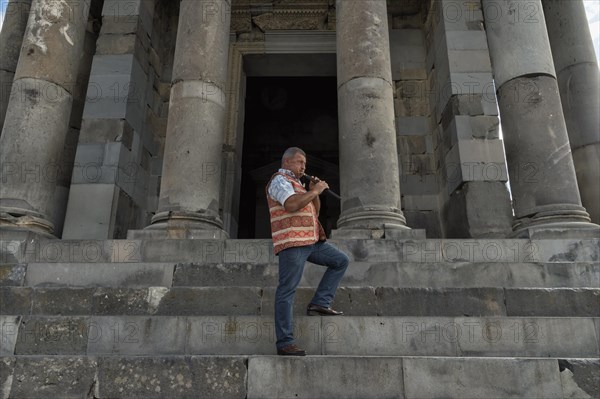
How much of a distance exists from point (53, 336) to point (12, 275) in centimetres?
200

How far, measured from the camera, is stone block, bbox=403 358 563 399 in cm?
456

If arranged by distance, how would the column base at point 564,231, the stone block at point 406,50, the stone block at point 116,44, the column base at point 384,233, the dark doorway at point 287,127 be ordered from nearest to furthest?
the column base at point 564,231
the column base at point 384,233
the stone block at point 116,44
the stone block at point 406,50
the dark doorway at point 287,127

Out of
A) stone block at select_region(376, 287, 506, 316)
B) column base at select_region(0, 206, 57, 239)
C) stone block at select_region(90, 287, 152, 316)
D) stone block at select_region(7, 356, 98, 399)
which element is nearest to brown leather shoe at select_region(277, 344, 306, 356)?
stone block at select_region(376, 287, 506, 316)

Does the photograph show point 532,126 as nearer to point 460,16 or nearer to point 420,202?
point 420,202

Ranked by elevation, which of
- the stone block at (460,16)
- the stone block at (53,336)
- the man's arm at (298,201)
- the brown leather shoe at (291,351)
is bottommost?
the brown leather shoe at (291,351)

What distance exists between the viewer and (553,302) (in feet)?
20.3

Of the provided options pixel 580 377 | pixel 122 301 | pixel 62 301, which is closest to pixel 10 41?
pixel 62 301

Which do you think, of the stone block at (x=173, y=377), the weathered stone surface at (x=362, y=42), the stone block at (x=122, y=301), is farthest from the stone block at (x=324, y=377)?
the weathered stone surface at (x=362, y=42)

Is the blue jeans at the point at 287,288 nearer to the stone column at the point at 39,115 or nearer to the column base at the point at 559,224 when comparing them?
the column base at the point at 559,224

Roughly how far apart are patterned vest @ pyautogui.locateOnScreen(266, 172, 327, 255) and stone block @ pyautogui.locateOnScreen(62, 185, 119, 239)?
22.0 ft

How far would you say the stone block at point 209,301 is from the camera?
616cm

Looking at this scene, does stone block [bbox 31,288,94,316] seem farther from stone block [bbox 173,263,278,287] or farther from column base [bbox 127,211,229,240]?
column base [bbox 127,211,229,240]

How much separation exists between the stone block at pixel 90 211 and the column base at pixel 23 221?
201 centimetres

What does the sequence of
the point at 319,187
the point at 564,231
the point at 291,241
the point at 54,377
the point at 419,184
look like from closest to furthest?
the point at 54,377 → the point at 291,241 → the point at 319,187 → the point at 564,231 → the point at 419,184
